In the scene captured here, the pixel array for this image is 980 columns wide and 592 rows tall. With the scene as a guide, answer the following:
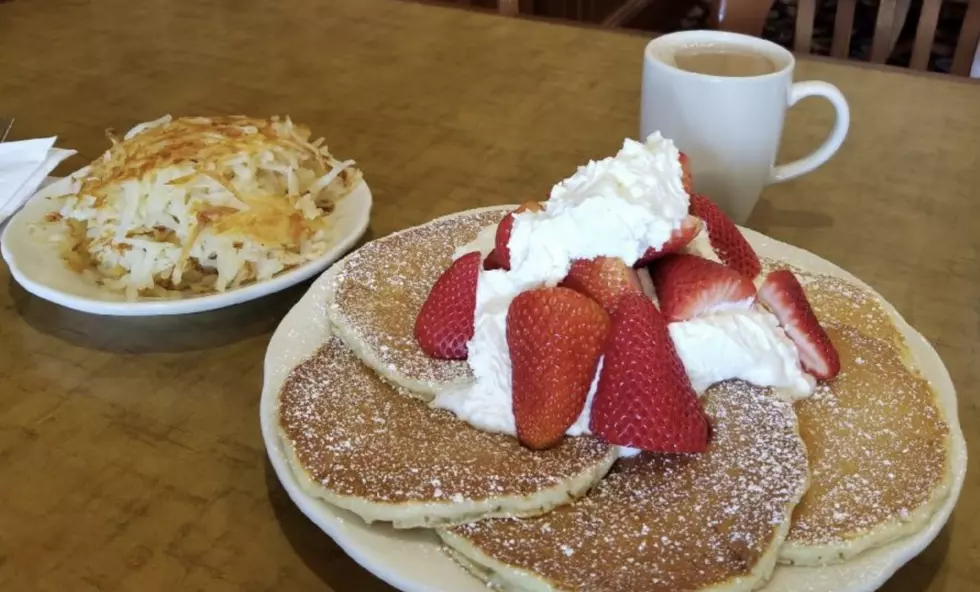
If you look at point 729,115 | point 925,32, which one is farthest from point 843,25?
point 729,115

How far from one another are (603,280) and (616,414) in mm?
138

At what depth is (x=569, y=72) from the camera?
68.5 inches

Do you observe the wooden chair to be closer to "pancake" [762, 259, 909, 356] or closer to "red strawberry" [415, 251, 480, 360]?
"pancake" [762, 259, 909, 356]

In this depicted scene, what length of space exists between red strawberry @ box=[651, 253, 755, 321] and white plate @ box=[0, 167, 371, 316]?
1.46 feet

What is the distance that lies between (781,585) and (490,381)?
0.98 ft

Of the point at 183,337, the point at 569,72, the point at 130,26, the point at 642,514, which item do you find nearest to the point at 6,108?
the point at 130,26

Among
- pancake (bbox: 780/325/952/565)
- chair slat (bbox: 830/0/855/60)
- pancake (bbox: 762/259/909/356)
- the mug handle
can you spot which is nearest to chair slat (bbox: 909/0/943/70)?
chair slat (bbox: 830/0/855/60)

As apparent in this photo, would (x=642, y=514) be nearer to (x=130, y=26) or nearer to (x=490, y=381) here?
(x=490, y=381)

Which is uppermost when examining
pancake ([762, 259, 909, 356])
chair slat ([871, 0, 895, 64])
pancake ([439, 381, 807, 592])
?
pancake ([439, 381, 807, 592])

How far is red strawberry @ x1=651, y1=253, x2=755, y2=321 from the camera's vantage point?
836 millimetres

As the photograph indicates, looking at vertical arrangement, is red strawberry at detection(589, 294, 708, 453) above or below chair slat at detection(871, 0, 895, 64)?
above

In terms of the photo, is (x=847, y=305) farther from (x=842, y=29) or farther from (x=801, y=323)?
(x=842, y=29)

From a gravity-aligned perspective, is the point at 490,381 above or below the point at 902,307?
above

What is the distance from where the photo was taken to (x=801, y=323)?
86 centimetres
